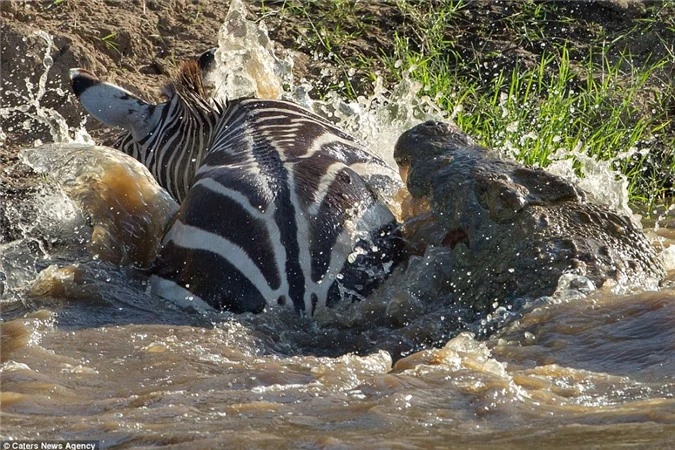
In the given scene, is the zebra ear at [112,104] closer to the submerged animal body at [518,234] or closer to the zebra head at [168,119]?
the zebra head at [168,119]

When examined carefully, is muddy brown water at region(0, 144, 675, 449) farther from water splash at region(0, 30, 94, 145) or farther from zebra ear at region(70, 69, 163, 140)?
water splash at region(0, 30, 94, 145)

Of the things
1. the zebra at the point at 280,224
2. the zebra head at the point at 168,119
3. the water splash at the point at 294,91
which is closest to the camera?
the zebra at the point at 280,224

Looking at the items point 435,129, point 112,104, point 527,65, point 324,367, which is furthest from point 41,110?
point 324,367

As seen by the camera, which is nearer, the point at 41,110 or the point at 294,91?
the point at 41,110

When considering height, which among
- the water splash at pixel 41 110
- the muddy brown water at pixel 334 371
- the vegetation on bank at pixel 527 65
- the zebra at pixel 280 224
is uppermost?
the vegetation on bank at pixel 527 65

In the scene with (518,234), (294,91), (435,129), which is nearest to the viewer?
(518,234)

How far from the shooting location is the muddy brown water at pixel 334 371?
122 inches

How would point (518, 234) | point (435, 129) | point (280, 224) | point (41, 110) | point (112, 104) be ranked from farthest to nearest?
1. point (41, 110)
2. point (112, 104)
3. point (435, 129)
4. point (280, 224)
5. point (518, 234)

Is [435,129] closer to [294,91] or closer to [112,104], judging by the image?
[112,104]

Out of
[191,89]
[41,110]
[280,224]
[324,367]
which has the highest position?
[191,89]

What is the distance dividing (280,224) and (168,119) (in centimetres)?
176

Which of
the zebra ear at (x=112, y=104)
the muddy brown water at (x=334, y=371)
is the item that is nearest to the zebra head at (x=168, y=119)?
the zebra ear at (x=112, y=104)

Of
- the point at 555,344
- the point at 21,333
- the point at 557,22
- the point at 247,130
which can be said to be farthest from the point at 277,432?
the point at 557,22

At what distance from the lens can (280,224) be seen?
4.44 m
